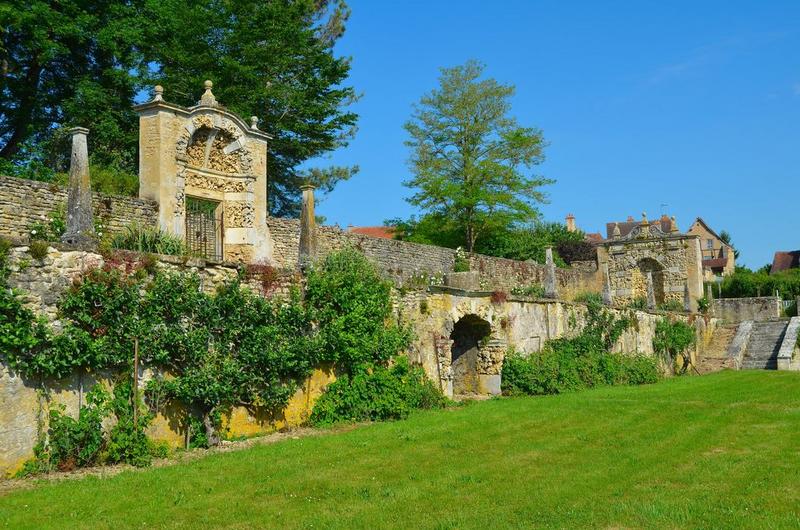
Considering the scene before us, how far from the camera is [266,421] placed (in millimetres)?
11242

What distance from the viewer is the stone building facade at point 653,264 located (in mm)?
32250

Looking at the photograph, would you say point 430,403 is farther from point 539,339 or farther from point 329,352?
point 539,339

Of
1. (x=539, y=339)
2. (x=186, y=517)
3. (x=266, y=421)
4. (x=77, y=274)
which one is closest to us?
(x=186, y=517)

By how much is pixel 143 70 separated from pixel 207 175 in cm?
876

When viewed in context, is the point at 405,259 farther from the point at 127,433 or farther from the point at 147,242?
the point at 127,433

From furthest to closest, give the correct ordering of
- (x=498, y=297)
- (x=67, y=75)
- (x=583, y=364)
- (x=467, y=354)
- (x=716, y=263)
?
(x=716, y=263), (x=67, y=75), (x=583, y=364), (x=467, y=354), (x=498, y=297)

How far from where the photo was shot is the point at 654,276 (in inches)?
1320

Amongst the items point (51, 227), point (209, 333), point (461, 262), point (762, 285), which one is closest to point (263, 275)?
point (209, 333)

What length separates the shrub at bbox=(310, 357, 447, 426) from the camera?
39.9 ft

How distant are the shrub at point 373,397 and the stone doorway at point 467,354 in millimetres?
3668

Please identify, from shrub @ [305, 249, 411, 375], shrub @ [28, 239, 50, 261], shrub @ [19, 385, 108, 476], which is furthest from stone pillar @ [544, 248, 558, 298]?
shrub @ [28, 239, 50, 261]

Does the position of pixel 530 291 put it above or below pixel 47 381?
above

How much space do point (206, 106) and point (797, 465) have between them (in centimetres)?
1248

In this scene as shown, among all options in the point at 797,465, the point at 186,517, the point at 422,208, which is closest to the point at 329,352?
the point at 186,517
